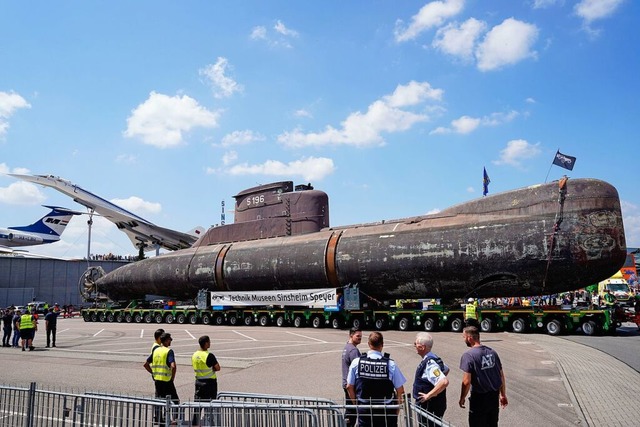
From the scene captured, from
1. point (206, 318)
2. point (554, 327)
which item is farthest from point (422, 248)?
point (206, 318)

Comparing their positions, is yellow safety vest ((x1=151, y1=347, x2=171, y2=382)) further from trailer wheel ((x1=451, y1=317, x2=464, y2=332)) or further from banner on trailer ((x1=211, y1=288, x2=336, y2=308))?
banner on trailer ((x1=211, y1=288, x2=336, y2=308))

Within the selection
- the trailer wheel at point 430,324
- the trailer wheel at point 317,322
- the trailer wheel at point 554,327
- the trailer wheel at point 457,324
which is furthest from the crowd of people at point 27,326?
the trailer wheel at point 554,327

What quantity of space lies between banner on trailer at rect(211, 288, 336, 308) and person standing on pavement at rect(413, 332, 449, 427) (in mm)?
16812

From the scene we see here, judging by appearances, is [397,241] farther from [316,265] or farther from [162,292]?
[162,292]

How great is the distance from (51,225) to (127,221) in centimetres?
2752

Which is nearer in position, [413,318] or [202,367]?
Result: [202,367]

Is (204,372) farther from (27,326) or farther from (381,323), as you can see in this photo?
(381,323)

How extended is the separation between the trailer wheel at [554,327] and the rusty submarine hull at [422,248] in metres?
1.12

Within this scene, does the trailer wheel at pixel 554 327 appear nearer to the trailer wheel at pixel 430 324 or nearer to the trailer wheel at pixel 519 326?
the trailer wheel at pixel 519 326

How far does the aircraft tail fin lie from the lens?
222ft

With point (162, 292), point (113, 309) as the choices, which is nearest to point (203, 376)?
point (162, 292)

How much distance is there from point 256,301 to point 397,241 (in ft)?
26.4

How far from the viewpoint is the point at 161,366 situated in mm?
7570

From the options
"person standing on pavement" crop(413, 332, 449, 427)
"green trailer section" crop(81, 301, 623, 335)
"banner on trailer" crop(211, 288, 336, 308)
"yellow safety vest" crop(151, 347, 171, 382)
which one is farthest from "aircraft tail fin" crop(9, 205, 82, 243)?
"person standing on pavement" crop(413, 332, 449, 427)
